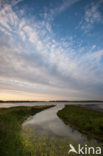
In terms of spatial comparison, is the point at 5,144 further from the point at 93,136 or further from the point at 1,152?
the point at 93,136

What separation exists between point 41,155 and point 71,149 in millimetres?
3127

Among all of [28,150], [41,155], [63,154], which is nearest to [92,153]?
[63,154]

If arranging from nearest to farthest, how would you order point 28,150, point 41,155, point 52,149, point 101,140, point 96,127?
point 41,155 < point 28,150 < point 52,149 < point 101,140 < point 96,127

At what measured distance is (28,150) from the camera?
812 cm

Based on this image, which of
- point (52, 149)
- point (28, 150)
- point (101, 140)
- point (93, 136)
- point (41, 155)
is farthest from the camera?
point (93, 136)

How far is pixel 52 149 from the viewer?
8.73 m

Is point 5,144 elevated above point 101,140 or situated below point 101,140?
above

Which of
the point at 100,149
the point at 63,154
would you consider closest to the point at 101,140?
the point at 100,149

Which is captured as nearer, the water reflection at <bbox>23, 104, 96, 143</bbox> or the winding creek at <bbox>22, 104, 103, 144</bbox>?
the winding creek at <bbox>22, 104, 103, 144</bbox>

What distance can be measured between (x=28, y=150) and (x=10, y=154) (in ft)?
5.55

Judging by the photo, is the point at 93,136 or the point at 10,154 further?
the point at 93,136

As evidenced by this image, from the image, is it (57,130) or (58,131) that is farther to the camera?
(57,130)

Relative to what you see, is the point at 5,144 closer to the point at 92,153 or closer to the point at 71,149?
the point at 71,149

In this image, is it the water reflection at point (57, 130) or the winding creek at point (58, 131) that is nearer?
the winding creek at point (58, 131)
